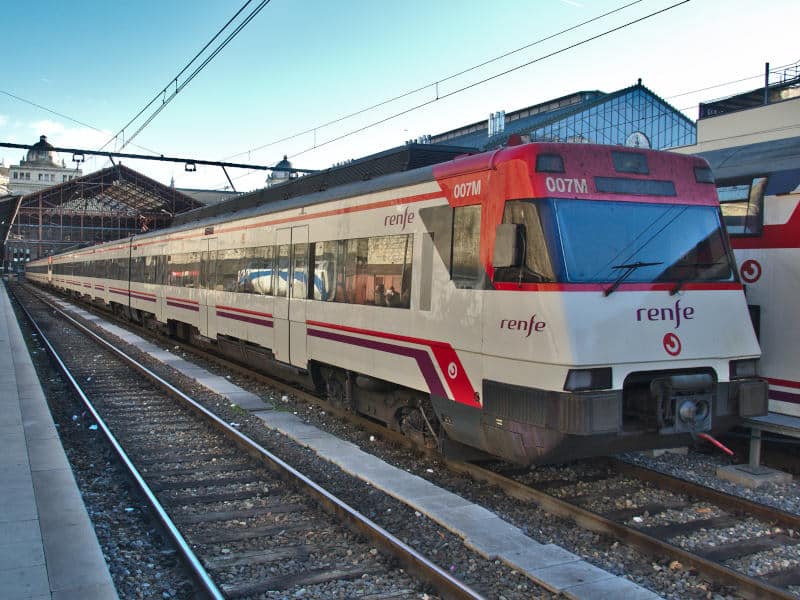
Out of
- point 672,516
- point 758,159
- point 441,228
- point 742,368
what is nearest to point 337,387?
point 441,228

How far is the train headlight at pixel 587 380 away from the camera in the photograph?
5.38 m

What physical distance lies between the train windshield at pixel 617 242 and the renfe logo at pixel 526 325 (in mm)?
336

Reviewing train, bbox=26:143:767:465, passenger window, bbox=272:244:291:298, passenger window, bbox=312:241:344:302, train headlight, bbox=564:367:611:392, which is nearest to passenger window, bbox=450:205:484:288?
train, bbox=26:143:767:465

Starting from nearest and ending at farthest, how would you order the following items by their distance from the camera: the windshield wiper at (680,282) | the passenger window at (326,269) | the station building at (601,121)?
the windshield wiper at (680,282) < the passenger window at (326,269) < the station building at (601,121)

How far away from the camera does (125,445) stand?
8547 mm

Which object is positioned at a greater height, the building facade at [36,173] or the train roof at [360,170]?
the building facade at [36,173]

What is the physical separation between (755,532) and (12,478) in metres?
6.43

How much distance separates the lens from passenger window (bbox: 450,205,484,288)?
6.25 m

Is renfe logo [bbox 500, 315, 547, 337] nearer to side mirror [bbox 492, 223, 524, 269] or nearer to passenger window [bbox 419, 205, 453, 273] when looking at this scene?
side mirror [bbox 492, 223, 524, 269]

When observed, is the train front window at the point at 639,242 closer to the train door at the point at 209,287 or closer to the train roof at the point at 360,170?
the train roof at the point at 360,170

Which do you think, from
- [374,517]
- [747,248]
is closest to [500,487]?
[374,517]

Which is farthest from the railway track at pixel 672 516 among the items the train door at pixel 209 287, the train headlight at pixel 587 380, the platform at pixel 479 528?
the train door at pixel 209 287

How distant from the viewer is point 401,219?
747cm

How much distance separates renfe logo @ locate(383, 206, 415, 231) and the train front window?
1.93m
